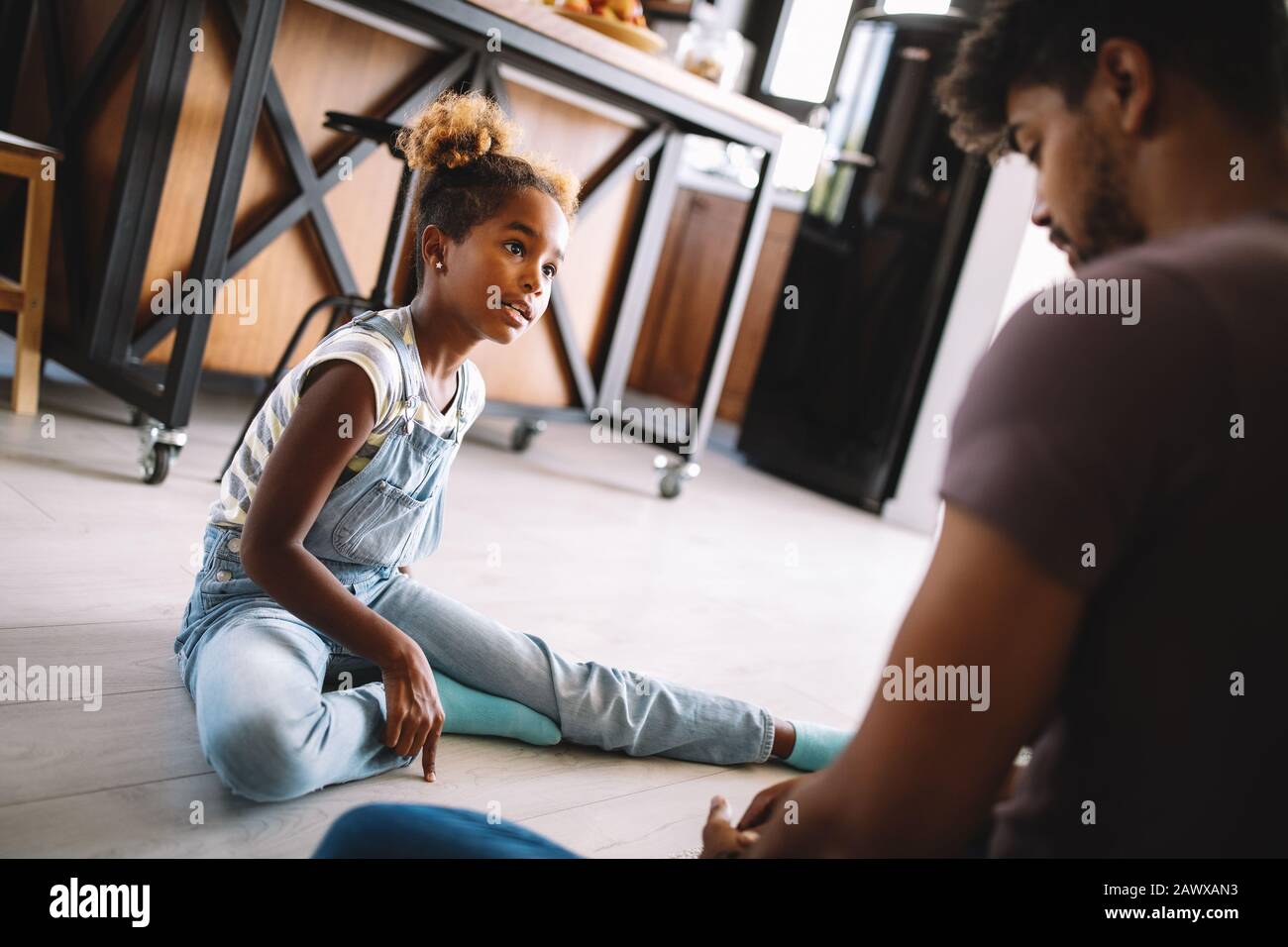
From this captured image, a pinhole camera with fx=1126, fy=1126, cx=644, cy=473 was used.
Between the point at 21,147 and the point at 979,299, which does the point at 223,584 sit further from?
the point at 979,299

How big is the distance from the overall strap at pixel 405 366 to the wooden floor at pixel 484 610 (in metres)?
0.42

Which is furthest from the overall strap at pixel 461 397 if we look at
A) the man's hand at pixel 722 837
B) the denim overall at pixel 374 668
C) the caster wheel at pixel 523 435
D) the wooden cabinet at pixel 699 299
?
the wooden cabinet at pixel 699 299

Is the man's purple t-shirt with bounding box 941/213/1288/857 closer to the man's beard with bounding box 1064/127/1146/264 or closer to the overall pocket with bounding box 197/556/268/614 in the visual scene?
the man's beard with bounding box 1064/127/1146/264

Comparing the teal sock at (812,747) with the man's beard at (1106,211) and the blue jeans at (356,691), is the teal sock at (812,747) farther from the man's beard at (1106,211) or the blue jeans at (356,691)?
the man's beard at (1106,211)

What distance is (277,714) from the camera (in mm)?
1128

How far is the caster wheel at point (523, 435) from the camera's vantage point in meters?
3.42

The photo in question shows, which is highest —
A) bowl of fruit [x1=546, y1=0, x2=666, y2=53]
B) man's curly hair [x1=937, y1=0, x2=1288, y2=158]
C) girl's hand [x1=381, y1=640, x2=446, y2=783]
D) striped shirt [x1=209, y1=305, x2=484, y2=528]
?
bowl of fruit [x1=546, y1=0, x2=666, y2=53]

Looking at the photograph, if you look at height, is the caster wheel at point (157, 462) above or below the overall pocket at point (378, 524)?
below

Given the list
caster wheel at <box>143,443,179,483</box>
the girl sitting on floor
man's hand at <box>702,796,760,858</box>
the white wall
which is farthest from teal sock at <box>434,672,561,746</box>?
the white wall

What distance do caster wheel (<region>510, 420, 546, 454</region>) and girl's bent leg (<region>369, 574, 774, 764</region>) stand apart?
1920mm

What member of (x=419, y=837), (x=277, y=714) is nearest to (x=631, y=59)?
(x=277, y=714)

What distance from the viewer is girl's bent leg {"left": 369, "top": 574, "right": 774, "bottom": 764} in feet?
4.79
